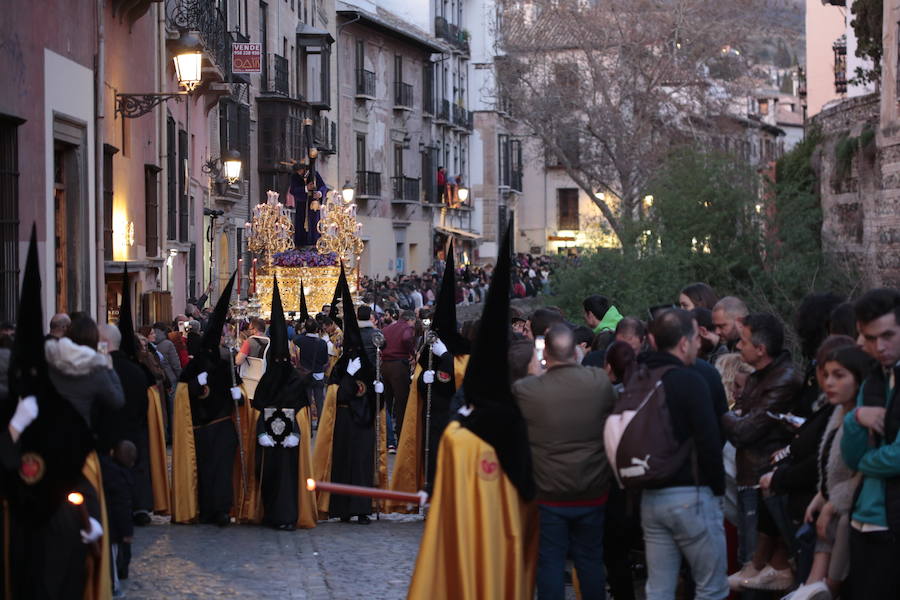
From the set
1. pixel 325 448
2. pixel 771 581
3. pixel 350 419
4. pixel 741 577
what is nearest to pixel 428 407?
pixel 350 419

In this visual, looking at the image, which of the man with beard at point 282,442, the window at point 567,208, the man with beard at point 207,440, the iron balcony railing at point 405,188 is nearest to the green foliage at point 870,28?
the man with beard at point 282,442

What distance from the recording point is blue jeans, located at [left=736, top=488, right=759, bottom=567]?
9000mm

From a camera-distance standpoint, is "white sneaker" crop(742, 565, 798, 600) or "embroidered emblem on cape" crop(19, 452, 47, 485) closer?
"embroidered emblem on cape" crop(19, 452, 47, 485)

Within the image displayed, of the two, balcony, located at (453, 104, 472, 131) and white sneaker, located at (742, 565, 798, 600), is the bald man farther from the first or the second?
balcony, located at (453, 104, 472, 131)

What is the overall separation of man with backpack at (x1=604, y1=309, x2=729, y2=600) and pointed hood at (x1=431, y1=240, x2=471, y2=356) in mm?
3927

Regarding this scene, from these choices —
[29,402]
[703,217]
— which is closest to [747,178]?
[703,217]

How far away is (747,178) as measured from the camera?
31.5 meters

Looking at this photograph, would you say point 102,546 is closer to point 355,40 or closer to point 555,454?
point 555,454

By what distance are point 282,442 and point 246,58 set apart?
773 inches

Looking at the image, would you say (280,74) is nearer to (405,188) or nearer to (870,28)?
(405,188)

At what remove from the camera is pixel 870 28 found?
26.9 meters

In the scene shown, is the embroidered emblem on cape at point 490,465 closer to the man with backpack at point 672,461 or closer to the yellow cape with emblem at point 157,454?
the man with backpack at point 672,461

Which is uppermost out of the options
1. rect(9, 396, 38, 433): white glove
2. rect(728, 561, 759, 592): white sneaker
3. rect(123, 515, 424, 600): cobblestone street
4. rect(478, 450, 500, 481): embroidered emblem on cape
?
rect(9, 396, 38, 433): white glove

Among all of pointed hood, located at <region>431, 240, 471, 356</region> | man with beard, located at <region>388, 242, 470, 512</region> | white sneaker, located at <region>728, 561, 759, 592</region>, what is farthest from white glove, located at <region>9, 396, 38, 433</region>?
man with beard, located at <region>388, 242, 470, 512</region>
